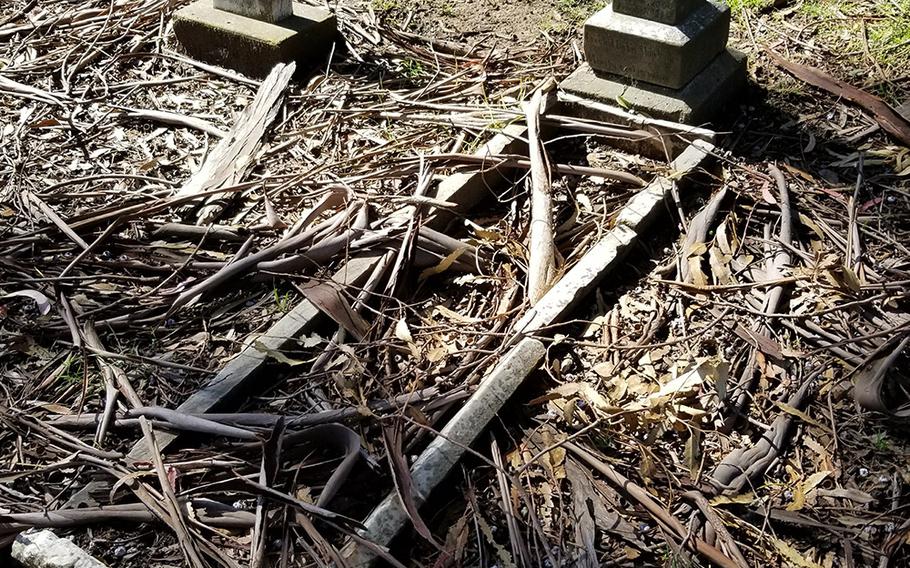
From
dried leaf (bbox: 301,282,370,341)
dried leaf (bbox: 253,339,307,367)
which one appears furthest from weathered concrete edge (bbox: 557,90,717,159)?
dried leaf (bbox: 253,339,307,367)

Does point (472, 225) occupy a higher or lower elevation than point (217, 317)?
higher

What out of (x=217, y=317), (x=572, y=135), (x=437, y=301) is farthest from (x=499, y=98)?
(x=217, y=317)

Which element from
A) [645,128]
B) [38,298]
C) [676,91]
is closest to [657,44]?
[676,91]

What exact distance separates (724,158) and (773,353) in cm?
114

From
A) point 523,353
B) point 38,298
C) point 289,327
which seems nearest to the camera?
point 523,353

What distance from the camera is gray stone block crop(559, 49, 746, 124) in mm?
4266

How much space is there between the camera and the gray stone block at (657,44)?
4.21 meters

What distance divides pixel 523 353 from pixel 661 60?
1.82 m

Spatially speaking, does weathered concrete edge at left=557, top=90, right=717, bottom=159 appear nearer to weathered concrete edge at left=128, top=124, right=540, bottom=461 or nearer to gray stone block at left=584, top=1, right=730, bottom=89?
gray stone block at left=584, top=1, right=730, bottom=89

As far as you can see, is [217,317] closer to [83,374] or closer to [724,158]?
[83,374]

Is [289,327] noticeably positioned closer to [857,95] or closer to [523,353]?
[523,353]

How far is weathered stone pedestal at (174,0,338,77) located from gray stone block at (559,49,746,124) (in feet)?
4.89

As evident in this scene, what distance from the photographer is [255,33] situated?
502 centimetres

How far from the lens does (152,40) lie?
543 cm
